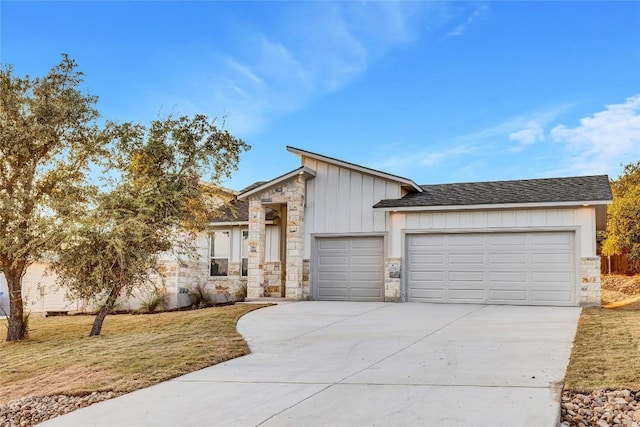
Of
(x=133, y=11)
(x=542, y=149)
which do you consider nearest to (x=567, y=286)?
(x=542, y=149)

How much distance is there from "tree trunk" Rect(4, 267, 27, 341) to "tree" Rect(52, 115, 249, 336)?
1.59 m

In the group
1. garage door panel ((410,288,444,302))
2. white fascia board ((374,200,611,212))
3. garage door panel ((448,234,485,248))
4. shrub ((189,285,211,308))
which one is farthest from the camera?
shrub ((189,285,211,308))

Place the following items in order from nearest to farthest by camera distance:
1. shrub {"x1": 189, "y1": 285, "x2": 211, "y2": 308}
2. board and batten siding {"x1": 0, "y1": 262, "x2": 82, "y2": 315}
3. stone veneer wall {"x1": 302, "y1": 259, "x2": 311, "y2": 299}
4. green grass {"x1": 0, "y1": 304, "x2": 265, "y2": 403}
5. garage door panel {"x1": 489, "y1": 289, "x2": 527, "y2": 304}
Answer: green grass {"x1": 0, "y1": 304, "x2": 265, "y2": 403} < garage door panel {"x1": 489, "y1": 289, "x2": 527, "y2": 304} < stone veneer wall {"x1": 302, "y1": 259, "x2": 311, "y2": 299} < shrub {"x1": 189, "y1": 285, "x2": 211, "y2": 308} < board and batten siding {"x1": 0, "y1": 262, "x2": 82, "y2": 315}

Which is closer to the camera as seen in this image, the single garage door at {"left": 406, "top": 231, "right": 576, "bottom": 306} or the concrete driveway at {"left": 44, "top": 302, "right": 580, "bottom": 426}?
the concrete driveway at {"left": 44, "top": 302, "right": 580, "bottom": 426}

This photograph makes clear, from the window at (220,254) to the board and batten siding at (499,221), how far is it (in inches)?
255

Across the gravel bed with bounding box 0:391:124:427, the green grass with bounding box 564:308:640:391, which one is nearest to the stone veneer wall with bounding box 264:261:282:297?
the green grass with bounding box 564:308:640:391

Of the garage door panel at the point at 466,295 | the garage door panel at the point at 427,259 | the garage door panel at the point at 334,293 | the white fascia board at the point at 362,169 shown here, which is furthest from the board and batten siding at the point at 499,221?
the garage door panel at the point at 334,293

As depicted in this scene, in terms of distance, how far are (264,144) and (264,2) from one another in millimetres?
4673

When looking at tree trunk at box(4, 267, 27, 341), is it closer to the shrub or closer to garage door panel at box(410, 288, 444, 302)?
the shrub

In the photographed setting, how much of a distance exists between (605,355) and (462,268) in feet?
28.2

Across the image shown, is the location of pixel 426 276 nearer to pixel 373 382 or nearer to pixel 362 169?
pixel 362 169

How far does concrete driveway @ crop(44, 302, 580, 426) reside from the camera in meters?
5.52

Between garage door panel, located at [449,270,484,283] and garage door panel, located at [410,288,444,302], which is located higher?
garage door panel, located at [449,270,484,283]

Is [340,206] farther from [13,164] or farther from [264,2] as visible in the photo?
→ [13,164]
